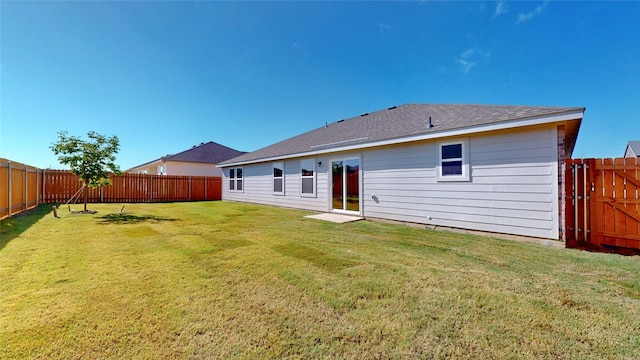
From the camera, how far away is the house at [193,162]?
20.0 metres

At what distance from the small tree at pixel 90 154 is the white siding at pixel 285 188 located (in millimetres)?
5976

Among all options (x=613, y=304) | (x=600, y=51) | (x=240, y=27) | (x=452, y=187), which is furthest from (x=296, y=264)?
(x=600, y=51)

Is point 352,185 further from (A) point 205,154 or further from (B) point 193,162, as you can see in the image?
(A) point 205,154

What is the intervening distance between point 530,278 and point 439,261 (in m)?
1.09

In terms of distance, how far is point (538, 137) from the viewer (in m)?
5.08

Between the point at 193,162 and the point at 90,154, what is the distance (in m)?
12.0

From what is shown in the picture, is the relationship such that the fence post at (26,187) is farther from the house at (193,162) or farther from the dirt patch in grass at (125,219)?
the house at (193,162)

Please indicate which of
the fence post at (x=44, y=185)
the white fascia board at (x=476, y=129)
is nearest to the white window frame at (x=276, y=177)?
the white fascia board at (x=476, y=129)

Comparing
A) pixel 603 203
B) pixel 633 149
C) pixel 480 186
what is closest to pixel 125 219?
pixel 480 186

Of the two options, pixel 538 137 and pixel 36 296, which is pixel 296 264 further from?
pixel 538 137

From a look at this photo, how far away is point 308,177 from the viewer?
10391 millimetres

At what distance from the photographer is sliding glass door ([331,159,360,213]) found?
866cm

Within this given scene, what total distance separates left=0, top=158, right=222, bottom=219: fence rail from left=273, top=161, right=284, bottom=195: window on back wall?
822 centimetres

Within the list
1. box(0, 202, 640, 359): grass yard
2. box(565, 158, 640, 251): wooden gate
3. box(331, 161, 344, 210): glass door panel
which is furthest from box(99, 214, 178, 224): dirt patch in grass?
A: box(565, 158, 640, 251): wooden gate
